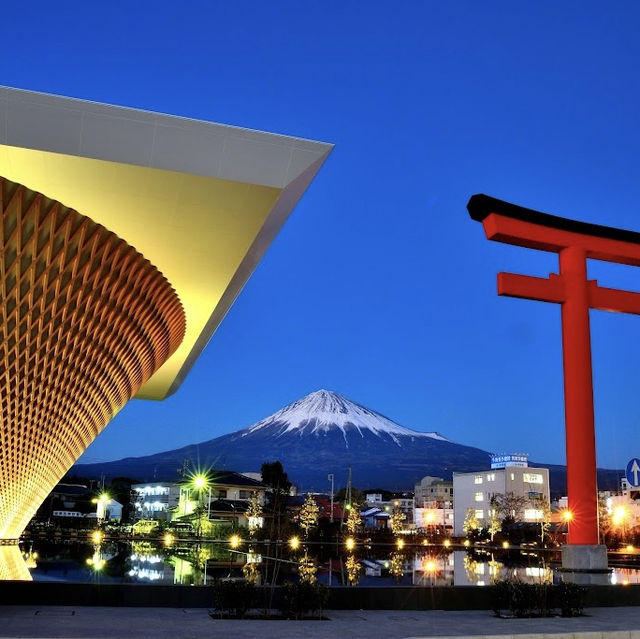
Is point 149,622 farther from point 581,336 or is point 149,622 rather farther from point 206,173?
point 581,336

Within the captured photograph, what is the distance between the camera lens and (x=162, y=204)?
A: 46.5 feet

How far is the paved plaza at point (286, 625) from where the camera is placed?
954 centimetres

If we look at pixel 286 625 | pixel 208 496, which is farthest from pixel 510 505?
pixel 286 625

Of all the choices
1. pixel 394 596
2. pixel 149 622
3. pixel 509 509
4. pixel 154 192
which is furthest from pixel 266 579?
pixel 509 509

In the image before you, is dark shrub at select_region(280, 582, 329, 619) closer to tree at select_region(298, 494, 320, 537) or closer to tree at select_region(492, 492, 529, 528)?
tree at select_region(298, 494, 320, 537)

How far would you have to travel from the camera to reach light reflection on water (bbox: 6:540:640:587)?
1873 centimetres

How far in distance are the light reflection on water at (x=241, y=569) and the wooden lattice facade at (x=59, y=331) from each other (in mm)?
2805

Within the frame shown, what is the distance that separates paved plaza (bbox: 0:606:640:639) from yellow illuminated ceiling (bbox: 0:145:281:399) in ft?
23.3

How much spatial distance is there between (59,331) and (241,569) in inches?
367

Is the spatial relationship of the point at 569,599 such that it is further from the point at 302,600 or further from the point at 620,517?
the point at 620,517

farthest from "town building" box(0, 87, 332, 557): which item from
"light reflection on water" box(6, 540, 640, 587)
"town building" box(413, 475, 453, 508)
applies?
"town building" box(413, 475, 453, 508)

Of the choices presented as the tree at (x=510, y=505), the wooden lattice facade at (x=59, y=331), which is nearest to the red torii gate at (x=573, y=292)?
the wooden lattice facade at (x=59, y=331)

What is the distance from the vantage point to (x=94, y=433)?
27594 mm

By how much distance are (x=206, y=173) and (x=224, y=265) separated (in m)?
5.29
